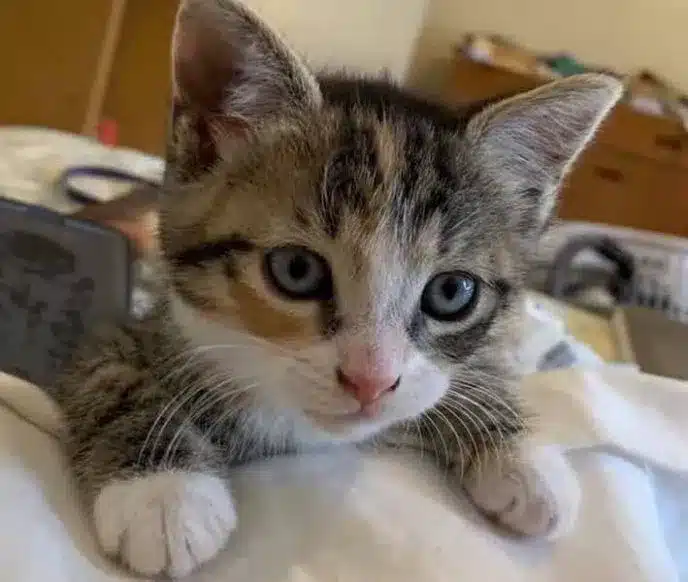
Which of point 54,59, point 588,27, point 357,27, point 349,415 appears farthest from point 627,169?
point 349,415

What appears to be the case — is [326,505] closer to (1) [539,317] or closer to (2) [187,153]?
(2) [187,153]

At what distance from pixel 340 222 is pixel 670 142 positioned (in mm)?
2577

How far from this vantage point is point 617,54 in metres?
Answer: 3.56

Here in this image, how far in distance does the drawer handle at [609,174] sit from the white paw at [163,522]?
2668 mm

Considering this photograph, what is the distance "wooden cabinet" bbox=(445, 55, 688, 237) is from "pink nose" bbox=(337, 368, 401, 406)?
7.87 ft

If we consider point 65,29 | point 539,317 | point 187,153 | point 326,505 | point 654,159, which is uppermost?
point 187,153

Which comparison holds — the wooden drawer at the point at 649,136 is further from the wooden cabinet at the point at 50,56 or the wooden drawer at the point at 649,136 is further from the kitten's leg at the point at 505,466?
the kitten's leg at the point at 505,466

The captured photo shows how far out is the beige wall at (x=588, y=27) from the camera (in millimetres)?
3510

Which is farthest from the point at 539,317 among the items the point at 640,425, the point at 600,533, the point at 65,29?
the point at 65,29

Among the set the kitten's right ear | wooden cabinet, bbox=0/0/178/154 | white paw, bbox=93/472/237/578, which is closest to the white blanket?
white paw, bbox=93/472/237/578

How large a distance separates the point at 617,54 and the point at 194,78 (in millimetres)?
3146

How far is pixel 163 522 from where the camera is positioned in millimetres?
603

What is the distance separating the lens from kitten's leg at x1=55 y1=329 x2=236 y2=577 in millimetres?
A: 595

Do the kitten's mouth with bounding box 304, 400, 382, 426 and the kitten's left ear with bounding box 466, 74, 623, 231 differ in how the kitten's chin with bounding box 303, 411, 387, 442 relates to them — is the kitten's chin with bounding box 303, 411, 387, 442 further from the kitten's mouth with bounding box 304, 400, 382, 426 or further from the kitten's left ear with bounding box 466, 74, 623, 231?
the kitten's left ear with bounding box 466, 74, 623, 231
